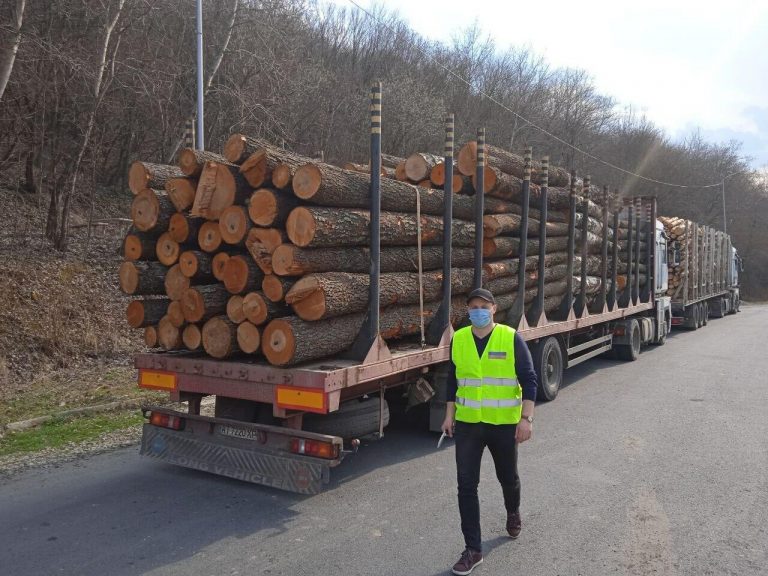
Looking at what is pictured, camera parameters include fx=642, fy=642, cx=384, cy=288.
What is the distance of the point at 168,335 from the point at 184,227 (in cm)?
97

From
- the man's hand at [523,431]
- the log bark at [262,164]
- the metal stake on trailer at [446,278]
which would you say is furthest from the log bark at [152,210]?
the man's hand at [523,431]

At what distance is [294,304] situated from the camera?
513 cm

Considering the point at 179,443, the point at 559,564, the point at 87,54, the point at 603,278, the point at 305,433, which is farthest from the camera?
the point at 87,54

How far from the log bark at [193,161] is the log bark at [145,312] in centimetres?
121

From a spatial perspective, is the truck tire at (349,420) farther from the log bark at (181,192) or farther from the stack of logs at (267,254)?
the log bark at (181,192)

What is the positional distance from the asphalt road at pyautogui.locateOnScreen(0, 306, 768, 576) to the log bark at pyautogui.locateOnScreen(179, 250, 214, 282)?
72.5 inches

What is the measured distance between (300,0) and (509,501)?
20.0 m

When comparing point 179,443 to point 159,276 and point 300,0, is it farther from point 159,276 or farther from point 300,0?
point 300,0

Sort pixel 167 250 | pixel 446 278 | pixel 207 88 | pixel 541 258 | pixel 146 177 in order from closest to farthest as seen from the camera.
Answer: pixel 167 250, pixel 146 177, pixel 446 278, pixel 541 258, pixel 207 88

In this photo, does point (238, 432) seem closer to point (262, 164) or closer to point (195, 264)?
point (195, 264)

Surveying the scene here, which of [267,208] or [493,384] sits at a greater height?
[267,208]

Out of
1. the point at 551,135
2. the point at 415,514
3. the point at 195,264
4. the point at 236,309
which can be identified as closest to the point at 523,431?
the point at 415,514

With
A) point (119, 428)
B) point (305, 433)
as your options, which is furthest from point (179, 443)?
point (119, 428)

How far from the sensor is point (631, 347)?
501 inches
